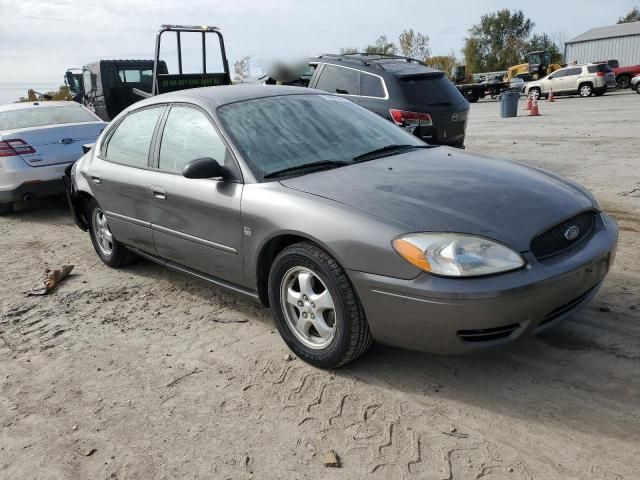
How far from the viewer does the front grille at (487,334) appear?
2.82m

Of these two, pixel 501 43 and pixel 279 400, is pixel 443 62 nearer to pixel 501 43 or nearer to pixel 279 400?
pixel 501 43

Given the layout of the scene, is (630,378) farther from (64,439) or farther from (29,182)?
(29,182)

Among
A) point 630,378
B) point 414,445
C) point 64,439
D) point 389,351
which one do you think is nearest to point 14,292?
point 64,439

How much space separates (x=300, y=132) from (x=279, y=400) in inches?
69.7

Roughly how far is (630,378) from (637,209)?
12.6ft

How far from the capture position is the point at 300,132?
3.94 meters

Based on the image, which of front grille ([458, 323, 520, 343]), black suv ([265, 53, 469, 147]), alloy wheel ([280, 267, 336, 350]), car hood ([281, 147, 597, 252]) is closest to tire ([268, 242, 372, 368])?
alloy wheel ([280, 267, 336, 350])

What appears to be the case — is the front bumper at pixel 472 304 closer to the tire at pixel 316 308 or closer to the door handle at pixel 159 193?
the tire at pixel 316 308

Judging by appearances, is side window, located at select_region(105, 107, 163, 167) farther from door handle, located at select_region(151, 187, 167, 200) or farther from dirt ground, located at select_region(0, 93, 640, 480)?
dirt ground, located at select_region(0, 93, 640, 480)

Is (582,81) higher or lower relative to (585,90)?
higher

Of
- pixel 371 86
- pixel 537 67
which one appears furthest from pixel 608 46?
pixel 371 86

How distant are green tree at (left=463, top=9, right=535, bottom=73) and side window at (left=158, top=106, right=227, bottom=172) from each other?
7867cm

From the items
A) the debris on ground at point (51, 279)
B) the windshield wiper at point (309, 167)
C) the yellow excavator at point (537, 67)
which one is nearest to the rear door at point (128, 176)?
the debris on ground at point (51, 279)

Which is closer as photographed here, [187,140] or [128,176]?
[187,140]
